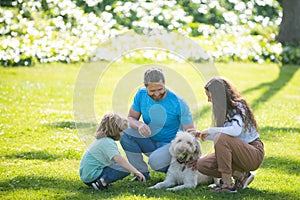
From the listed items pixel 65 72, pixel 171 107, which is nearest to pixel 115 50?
pixel 65 72

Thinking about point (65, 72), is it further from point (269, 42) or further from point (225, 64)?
point (269, 42)

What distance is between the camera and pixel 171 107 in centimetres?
566

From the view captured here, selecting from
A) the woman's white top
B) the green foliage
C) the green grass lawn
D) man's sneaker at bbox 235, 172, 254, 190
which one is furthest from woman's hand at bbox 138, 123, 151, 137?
the green foliage

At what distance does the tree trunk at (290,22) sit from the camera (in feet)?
47.8

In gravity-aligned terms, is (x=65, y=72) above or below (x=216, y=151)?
below

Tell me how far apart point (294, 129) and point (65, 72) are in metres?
5.91

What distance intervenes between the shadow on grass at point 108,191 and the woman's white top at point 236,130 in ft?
1.68

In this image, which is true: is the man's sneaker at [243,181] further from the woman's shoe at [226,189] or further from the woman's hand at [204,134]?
the woman's hand at [204,134]

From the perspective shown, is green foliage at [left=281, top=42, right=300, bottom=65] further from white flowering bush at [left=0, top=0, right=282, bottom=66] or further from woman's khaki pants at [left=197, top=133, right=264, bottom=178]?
woman's khaki pants at [left=197, top=133, right=264, bottom=178]

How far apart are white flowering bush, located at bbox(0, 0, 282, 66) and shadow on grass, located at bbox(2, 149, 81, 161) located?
21.2ft

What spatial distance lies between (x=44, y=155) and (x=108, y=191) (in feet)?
5.12

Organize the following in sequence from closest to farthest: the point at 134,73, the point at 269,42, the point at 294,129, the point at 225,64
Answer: the point at 294,129
the point at 134,73
the point at 225,64
the point at 269,42

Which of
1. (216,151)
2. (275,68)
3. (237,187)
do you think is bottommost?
(275,68)

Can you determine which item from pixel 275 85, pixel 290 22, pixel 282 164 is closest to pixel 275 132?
pixel 282 164
